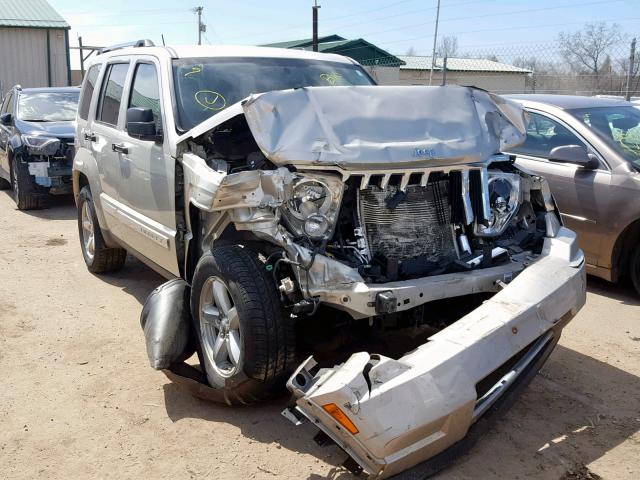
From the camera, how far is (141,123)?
454cm

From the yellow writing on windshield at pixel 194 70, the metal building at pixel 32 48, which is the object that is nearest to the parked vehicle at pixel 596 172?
the yellow writing on windshield at pixel 194 70

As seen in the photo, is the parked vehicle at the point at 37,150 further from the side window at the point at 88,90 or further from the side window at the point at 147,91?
the side window at the point at 147,91

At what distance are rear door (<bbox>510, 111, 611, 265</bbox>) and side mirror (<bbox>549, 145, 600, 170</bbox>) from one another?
49mm

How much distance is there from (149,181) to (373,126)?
182 centimetres

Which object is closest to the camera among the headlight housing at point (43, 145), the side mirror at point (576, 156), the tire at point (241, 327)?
the tire at point (241, 327)

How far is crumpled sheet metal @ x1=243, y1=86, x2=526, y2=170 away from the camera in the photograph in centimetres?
363

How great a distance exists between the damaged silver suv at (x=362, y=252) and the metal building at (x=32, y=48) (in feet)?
85.3

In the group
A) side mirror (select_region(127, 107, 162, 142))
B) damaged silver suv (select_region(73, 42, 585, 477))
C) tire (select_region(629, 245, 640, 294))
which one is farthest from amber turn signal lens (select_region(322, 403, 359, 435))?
tire (select_region(629, 245, 640, 294))

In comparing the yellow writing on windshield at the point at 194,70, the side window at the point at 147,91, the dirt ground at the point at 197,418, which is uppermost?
the yellow writing on windshield at the point at 194,70

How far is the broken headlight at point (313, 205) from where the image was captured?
11.9ft

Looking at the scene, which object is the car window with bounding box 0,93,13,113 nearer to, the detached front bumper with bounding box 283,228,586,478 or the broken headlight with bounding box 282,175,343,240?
Answer: the broken headlight with bounding box 282,175,343,240

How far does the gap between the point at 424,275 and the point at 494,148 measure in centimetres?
96

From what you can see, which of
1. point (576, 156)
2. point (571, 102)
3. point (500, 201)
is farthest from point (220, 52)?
point (571, 102)

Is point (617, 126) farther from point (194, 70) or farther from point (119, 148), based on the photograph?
point (119, 148)
